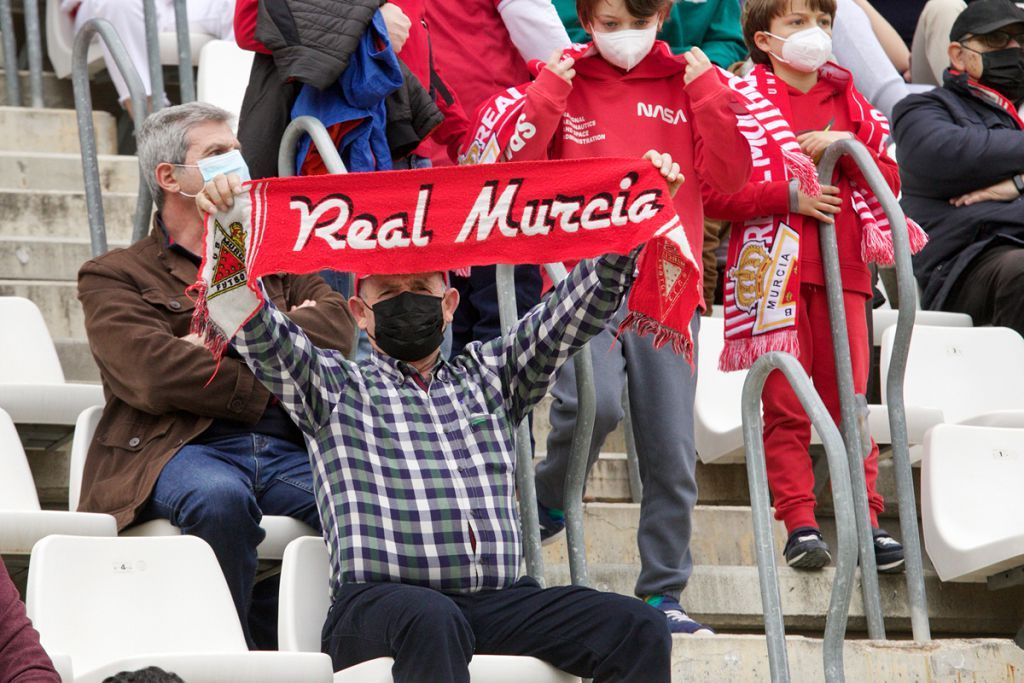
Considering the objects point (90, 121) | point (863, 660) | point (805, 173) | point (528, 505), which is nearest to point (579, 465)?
point (528, 505)

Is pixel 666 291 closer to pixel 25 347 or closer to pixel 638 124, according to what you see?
pixel 638 124

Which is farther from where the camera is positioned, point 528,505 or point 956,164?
point 956,164

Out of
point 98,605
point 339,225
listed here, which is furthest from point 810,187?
point 98,605

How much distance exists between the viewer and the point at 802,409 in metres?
5.00

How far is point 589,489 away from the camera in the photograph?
5434 millimetres

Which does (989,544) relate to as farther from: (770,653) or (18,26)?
(18,26)

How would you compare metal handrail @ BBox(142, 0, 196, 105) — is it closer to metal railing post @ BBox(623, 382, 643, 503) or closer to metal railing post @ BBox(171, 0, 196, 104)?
metal railing post @ BBox(171, 0, 196, 104)

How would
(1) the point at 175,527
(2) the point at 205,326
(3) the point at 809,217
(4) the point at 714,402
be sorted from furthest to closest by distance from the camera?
(4) the point at 714,402 < (3) the point at 809,217 < (1) the point at 175,527 < (2) the point at 205,326

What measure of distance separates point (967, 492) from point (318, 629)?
6.83 ft

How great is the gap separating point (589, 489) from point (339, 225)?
1.83 m

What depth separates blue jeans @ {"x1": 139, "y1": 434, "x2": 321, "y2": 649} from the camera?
4023 millimetres

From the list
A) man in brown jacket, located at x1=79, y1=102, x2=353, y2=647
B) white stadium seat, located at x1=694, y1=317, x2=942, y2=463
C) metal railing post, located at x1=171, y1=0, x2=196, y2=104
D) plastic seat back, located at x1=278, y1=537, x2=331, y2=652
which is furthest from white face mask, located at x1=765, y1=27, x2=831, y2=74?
plastic seat back, located at x1=278, y1=537, x2=331, y2=652

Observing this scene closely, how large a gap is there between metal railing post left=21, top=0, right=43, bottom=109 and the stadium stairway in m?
0.49

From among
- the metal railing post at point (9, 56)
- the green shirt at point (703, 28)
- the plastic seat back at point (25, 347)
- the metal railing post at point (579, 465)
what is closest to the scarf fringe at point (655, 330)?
the metal railing post at point (579, 465)
